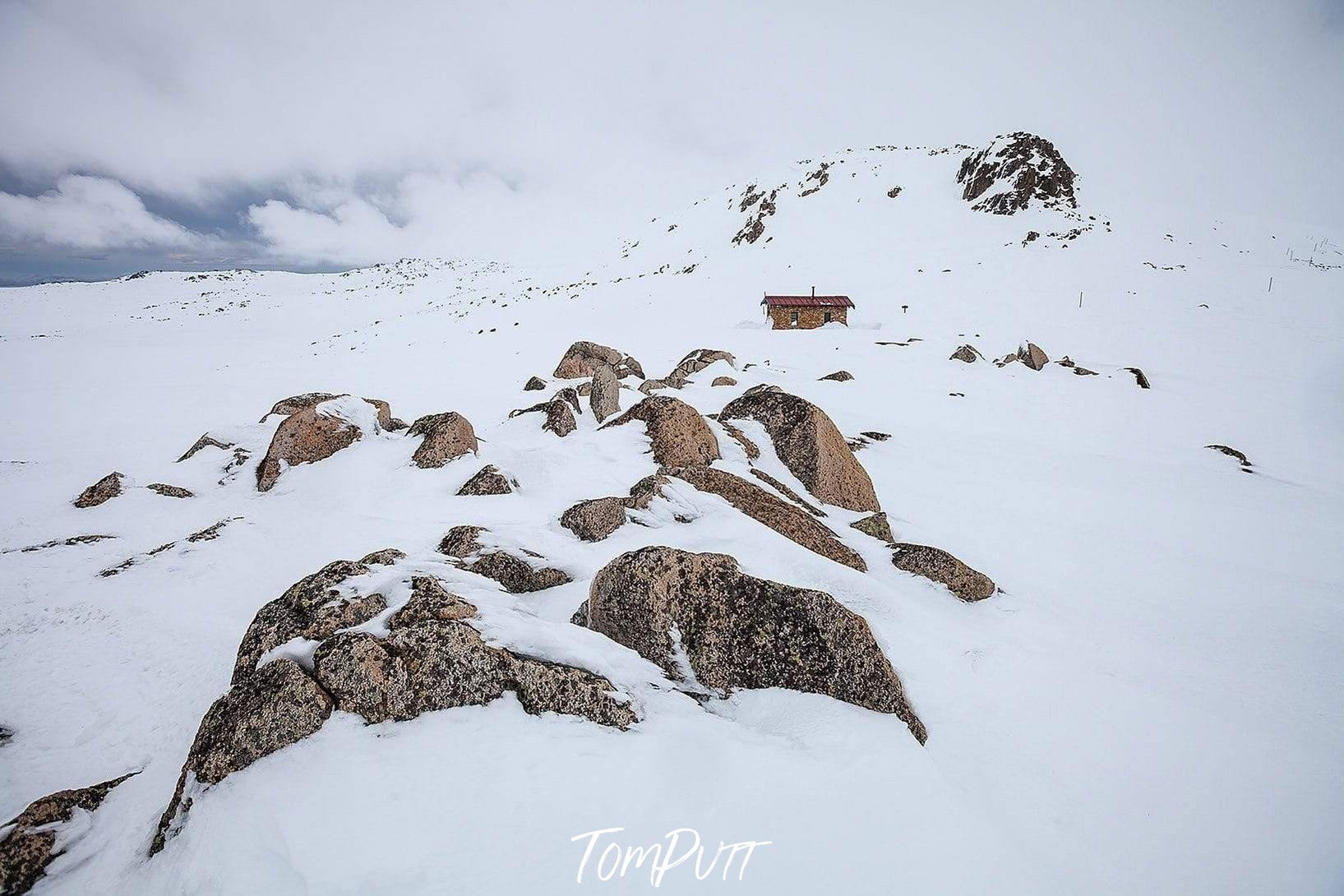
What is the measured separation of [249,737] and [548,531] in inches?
142

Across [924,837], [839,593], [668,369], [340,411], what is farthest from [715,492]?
[668,369]

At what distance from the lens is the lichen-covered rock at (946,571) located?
21.4 ft

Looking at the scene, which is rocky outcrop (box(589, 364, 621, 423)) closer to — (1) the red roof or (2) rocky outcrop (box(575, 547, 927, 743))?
(2) rocky outcrop (box(575, 547, 927, 743))

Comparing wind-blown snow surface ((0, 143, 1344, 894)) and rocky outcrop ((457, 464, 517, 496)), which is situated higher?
rocky outcrop ((457, 464, 517, 496))

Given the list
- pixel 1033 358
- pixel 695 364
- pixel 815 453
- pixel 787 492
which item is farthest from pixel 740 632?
pixel 1033 358

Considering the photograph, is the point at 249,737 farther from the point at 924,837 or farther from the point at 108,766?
the point at 924,837

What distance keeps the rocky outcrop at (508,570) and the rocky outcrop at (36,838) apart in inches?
113

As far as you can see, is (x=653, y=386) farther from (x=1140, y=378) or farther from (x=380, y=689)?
(x=1140, y=378)

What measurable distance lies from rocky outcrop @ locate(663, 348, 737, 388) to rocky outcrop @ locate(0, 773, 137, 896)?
13488 mm

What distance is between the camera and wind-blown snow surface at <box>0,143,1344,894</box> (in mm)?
2750

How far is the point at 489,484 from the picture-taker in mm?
7781

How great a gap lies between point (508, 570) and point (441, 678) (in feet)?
6.73

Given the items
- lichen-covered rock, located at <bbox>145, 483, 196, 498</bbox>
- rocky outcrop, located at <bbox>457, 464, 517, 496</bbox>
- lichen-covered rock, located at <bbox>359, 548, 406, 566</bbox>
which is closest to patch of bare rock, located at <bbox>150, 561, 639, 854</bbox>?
lichen-covered rock, located at <bbox>359, 548, 406, 566</bbox>

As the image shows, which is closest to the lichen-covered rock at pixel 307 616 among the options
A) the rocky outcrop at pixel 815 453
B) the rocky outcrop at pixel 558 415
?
the rocky outcrop at pixel 815 453
